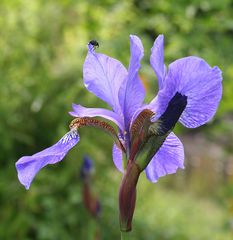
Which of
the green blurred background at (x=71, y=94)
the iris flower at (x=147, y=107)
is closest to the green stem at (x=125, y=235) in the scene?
the iris flower at (x=147, y=107)

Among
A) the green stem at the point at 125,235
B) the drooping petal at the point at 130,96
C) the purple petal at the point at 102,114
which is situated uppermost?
the drooping petal at the point at 130,96

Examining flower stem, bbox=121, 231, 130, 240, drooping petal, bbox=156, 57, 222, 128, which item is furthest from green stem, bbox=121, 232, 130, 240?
drooping petal, bbox=156, 57, 222, 128

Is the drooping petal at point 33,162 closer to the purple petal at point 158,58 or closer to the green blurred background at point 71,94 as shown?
the purple petal at point 158,58

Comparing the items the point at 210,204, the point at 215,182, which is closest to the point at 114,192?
the point at 210,204

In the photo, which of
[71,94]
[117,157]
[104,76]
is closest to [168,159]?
[117,157]

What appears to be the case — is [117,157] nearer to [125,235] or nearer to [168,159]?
[168,159]

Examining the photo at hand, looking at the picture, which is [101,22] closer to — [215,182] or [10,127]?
[10,127]

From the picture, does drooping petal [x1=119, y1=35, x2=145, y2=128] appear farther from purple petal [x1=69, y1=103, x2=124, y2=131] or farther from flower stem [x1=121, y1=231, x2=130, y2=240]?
flower stem [x1=121, y1=231, x2=130, y2=240]
